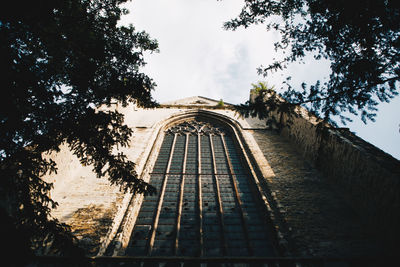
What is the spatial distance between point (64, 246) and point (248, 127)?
773 centimetres

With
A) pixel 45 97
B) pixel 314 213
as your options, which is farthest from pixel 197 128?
pixel 45 97

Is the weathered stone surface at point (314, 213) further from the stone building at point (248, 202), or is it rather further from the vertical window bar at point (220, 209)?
the vertical window bar at point (220, 209)

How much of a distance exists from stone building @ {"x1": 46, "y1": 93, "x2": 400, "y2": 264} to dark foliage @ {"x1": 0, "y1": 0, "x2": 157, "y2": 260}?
1.19 m

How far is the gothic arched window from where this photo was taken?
13.5ft

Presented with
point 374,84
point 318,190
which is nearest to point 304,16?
point 374,84

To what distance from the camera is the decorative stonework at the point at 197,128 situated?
378 inches

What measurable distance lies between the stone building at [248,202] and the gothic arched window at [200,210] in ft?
0.07

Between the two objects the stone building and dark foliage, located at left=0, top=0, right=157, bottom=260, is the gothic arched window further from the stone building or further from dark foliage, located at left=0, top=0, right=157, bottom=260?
dark foliage, located at left=0, top=0, right=157, bottom=260

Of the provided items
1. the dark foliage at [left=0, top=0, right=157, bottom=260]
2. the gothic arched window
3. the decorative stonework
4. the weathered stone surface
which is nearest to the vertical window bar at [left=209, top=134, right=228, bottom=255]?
the gothic arched window

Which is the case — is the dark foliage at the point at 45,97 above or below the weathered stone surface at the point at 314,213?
above

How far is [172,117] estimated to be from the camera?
10.5 meters

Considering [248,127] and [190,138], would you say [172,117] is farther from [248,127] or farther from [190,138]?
[248,127]

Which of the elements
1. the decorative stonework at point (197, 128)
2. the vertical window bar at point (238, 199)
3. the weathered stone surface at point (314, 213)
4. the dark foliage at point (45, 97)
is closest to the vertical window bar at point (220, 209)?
the vertical window bar at point (238, 199)

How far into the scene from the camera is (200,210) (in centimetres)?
496
